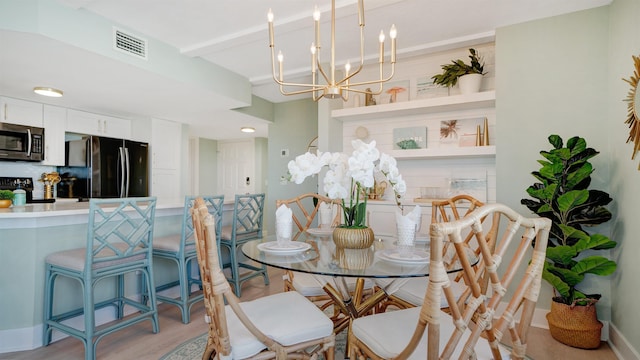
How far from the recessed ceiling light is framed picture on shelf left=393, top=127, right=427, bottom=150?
152 inches

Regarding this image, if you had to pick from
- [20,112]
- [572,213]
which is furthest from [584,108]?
[20,112]

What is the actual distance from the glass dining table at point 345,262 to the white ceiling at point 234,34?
71.5 inches

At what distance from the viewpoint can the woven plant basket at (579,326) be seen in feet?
7.57

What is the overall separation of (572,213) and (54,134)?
5.73 meters

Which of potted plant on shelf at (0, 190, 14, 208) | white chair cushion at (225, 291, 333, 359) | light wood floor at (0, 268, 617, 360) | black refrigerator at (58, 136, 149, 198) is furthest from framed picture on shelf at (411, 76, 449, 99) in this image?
black refrigerator at (58, 136, 149, 198)

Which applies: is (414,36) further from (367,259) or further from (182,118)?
(182,118)

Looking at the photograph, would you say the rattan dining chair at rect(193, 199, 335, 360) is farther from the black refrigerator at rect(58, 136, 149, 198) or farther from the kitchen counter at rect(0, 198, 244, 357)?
the black refrigerator at rect(58, 136, 149, 198)

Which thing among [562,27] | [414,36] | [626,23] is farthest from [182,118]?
[626,23]

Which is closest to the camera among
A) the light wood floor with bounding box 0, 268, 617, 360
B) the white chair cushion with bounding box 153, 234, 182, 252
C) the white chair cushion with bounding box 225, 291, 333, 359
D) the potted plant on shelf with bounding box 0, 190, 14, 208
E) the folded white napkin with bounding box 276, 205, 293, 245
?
the white chair cushion with bounding box 225, 291, 333, 359

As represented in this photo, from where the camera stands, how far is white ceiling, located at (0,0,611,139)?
261cm

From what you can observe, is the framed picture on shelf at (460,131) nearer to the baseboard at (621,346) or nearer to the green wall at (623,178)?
the green wall at (623,178)

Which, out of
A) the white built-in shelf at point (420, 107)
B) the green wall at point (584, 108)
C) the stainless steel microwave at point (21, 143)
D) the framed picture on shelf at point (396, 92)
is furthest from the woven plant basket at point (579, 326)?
the stainless steel microwave at point (21, 143)

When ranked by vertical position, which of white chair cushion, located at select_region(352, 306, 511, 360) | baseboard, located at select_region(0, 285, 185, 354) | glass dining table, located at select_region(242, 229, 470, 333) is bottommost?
baseboard, located at select_region(0, 285, 185, 354)

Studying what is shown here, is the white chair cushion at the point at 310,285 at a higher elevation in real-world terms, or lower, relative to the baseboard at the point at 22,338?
higher
